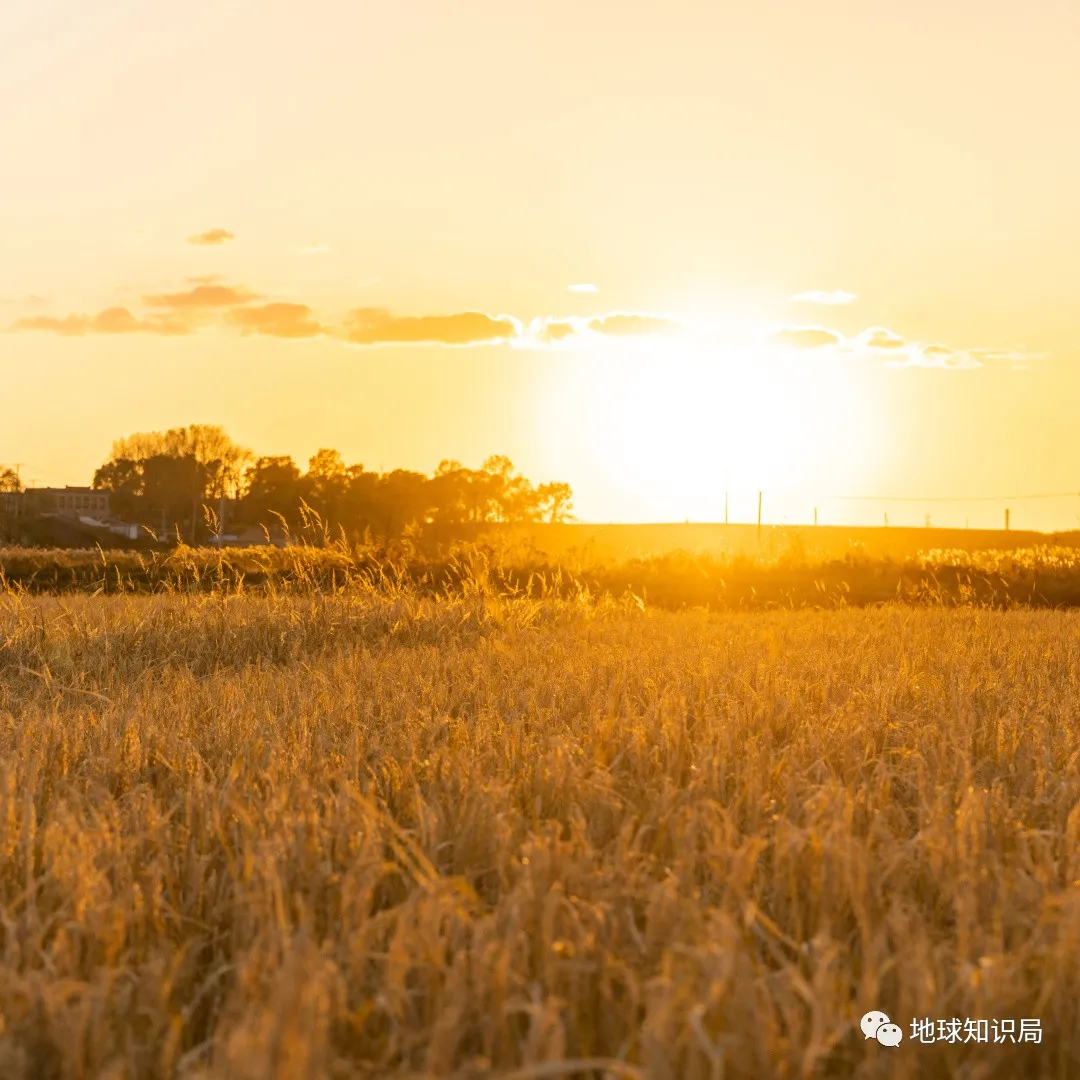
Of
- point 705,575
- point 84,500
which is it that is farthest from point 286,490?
point 84,500

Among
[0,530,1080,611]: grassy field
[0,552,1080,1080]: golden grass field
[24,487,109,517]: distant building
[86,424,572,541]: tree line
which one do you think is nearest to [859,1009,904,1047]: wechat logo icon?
[0,552,1080,1080]: golden grass field

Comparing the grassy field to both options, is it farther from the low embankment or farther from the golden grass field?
the golden grass field

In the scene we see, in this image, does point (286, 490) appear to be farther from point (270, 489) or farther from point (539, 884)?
point (539, 884)

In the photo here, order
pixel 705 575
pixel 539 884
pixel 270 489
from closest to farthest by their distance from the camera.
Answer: pixel 539 884, pixel 705 575, pixel 270 489

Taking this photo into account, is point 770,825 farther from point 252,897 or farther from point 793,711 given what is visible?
point 793,711

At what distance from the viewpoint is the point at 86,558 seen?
27.6 m

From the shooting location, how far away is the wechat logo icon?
180 centimetres

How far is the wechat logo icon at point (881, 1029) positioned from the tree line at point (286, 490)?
57363 mm

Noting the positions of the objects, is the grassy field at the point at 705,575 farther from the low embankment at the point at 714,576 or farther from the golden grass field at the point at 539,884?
the golden grass field at the point at 539,884

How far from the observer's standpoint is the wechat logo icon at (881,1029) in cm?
180

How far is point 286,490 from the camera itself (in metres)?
67.4

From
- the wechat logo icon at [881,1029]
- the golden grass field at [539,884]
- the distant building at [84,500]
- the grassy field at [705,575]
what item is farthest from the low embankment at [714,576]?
the distant building at [84,500]

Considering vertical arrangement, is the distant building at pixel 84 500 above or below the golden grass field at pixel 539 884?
above

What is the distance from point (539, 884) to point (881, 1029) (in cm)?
71
